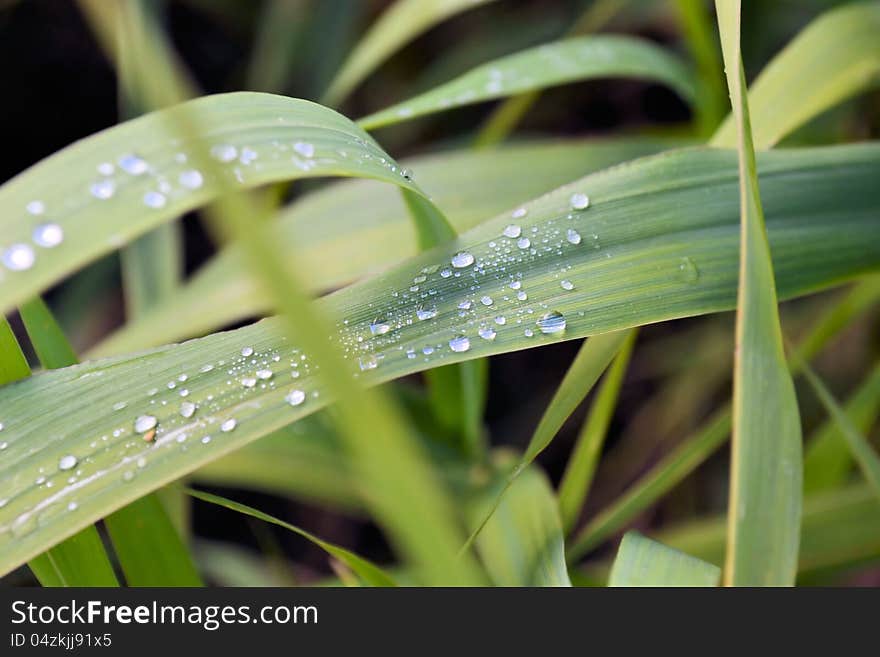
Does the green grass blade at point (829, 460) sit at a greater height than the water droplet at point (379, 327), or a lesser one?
greater

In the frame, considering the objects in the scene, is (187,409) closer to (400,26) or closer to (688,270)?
(688,270)

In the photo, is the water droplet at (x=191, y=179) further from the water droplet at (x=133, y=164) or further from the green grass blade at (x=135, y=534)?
the green grass blade at (x=135, y=534)

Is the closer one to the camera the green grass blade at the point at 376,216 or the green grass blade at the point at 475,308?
the green grass blade at the point at 475,308

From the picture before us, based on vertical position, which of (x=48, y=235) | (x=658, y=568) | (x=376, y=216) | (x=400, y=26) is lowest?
(x=658, y=568)

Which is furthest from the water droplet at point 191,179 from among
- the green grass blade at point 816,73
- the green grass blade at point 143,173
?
the green grass blade at point 816,73

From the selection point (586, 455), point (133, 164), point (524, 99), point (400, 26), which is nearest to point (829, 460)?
point (586, 455)
